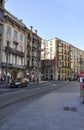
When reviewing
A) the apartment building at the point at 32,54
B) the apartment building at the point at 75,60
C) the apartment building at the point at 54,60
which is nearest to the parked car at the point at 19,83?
the apartment building at the point at 32,54

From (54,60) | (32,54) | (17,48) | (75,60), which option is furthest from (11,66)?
(75,60)

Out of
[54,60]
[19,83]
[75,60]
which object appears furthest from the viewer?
[75,60]

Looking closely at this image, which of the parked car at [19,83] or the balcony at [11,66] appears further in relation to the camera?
the balcony at [11,66]

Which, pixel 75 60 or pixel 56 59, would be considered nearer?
pixel 56 59

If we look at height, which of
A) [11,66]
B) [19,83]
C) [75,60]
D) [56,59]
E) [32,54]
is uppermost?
[75,60]

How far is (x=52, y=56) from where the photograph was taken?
330 feet

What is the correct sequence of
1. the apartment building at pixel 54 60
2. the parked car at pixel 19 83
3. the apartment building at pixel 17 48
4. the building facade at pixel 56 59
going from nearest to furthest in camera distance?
the parked car at pixel 19 83
the apartment building at pixel 17 48
the apartment building at pixel 54 60
the building facade at pixel 56 59

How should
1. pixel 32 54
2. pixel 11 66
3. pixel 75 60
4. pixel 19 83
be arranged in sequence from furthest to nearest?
pixel 75 60, pixel 32 54, pixel 11 66, pixel 19 83

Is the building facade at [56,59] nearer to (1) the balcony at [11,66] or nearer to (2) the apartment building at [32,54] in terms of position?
(2) the apartment building at [32,54]

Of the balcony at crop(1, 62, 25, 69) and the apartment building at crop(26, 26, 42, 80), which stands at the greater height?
the apartment building at crop(26, 26, 42, 80)

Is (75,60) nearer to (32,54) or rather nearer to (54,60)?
(54,60)

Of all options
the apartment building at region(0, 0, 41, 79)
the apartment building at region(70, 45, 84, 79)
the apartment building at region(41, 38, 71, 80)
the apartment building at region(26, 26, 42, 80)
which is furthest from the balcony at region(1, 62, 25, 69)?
the apartment building at region(70, 45, 84, 79)

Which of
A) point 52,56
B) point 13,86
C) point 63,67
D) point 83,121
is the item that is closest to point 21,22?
point 13,86

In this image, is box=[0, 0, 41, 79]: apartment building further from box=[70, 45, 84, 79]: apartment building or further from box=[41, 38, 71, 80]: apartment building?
box=[70, 45, 84, 79]: apartment building
